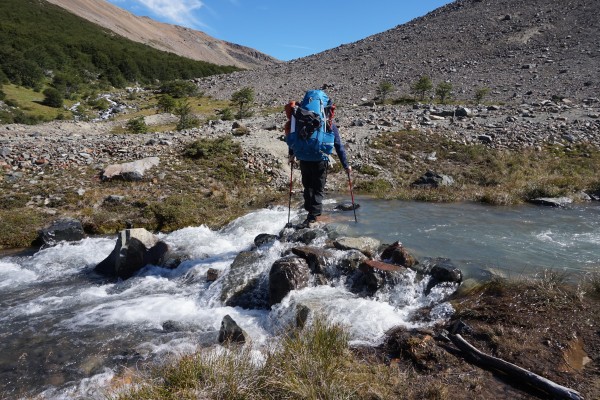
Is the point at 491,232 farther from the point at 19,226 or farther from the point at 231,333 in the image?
the point at 19,226

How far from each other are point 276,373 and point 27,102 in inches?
1540

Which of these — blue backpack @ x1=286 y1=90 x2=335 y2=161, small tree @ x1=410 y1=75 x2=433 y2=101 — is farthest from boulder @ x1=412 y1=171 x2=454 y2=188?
small tree @ x1=410 y1=75 x2=433 y2=101

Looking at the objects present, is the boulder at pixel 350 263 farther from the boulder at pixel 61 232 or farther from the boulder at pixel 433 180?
the boulder at pixel 433 180

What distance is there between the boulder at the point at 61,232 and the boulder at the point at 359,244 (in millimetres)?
6397

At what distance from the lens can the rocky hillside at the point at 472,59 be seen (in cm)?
3130

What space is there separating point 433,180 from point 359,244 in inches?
289

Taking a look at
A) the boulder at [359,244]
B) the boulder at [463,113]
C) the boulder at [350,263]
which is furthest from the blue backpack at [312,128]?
the boulder at [463,113]

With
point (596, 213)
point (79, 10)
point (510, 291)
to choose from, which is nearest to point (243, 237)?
A: point (510, 291)

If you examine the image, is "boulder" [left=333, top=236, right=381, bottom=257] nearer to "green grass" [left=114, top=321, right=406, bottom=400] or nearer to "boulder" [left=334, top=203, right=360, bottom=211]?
"boulder" [left=334, top=203, right=360, bottom=211]

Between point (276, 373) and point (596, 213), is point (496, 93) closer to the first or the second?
point (596, 213)

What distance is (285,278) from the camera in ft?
20.6

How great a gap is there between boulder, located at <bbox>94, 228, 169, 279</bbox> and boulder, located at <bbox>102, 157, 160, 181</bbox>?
4143mm

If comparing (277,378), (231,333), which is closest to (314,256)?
(231,333)

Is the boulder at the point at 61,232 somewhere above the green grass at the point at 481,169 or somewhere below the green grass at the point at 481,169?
below
